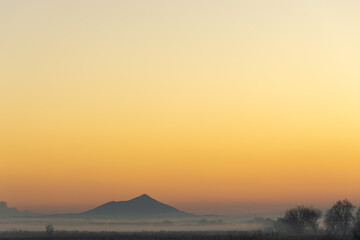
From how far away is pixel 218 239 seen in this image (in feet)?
316

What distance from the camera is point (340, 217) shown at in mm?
140125

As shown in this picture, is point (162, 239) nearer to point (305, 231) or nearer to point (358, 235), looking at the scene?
point (358, 235)

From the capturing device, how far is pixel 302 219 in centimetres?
14362

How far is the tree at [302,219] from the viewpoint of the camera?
142m

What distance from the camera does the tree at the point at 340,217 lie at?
5433 inches

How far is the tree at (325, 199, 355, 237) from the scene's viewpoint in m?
138

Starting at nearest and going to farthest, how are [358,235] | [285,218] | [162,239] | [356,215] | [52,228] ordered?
[358,235], [162,239], [52,228], [356,215], [285,218]

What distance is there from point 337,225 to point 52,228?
64373 mm

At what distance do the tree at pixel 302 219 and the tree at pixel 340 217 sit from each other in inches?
106

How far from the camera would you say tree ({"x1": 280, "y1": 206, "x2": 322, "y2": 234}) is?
141625 mm


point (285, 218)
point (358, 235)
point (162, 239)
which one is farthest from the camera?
point (285, 218)

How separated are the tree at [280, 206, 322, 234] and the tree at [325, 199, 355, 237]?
2692mm

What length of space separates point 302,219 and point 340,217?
888 cm

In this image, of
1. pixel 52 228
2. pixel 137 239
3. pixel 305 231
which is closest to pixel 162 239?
pixel 137 239
